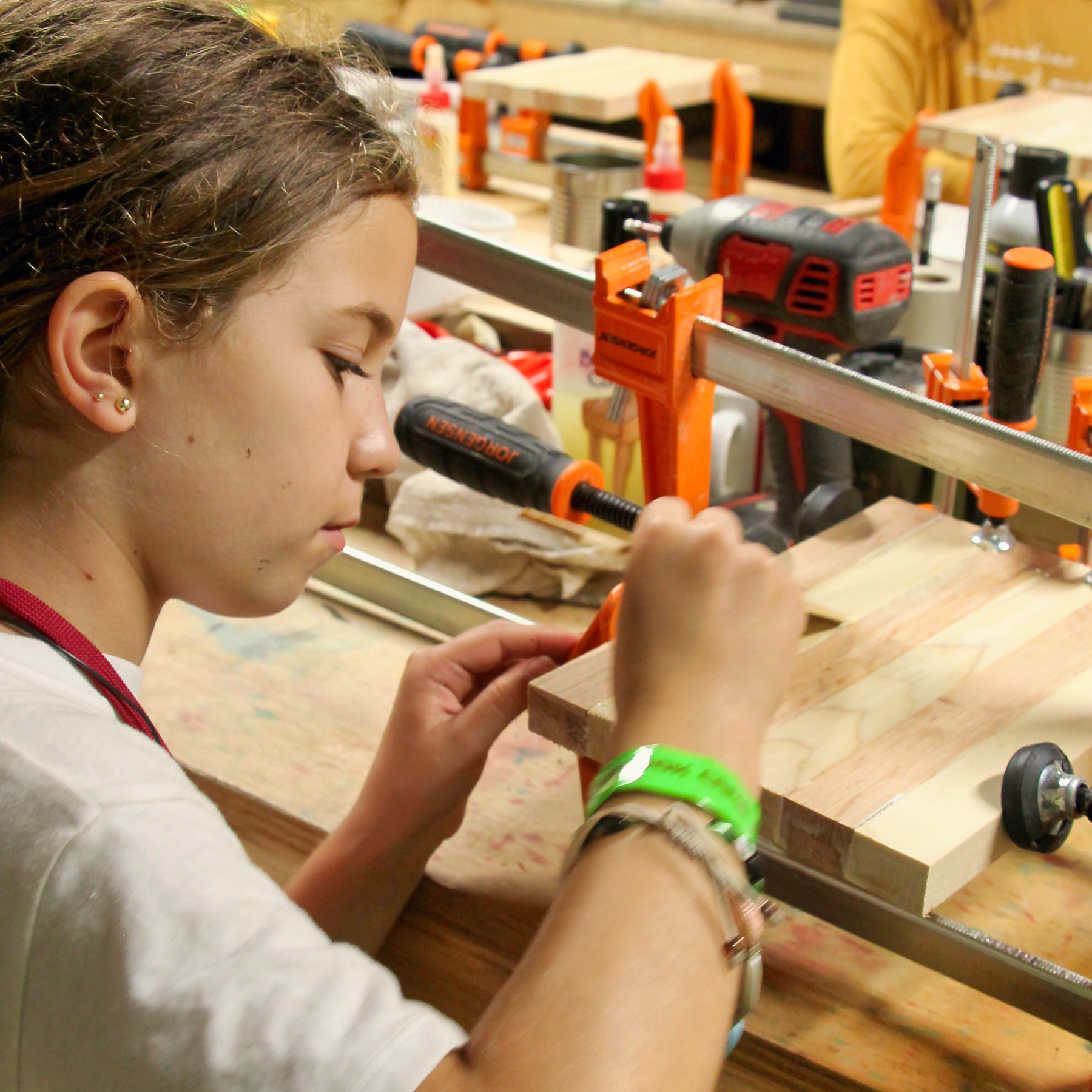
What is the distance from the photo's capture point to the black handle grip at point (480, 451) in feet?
3.26

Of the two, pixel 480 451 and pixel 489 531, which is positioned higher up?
pixel 480 451

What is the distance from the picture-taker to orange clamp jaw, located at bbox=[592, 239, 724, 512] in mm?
855

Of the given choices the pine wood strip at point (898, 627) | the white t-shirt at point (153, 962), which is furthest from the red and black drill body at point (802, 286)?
the white t-shirt at point (153, 962)

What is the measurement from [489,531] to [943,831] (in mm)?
659


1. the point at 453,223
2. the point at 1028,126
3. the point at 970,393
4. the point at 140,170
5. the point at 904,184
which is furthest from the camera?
the point at 1028,126

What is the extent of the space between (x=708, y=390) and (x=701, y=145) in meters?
3.04

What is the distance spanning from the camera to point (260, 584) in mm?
697

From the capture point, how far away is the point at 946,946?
2.59ft

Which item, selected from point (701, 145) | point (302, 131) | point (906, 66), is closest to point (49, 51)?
point (302, 131)

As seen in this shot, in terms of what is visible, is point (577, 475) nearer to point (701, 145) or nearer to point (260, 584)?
point (260, 584)

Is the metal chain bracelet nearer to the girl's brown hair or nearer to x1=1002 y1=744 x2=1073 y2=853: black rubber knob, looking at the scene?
x1=1002 y1=744 x2=1073 y2=853: black rubber knob

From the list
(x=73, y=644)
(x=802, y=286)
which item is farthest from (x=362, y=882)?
(x=802, y=286)

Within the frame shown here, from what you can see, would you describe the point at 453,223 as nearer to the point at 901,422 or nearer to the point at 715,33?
the point at 901,422

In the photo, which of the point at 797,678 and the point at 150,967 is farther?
the point at 797,678
